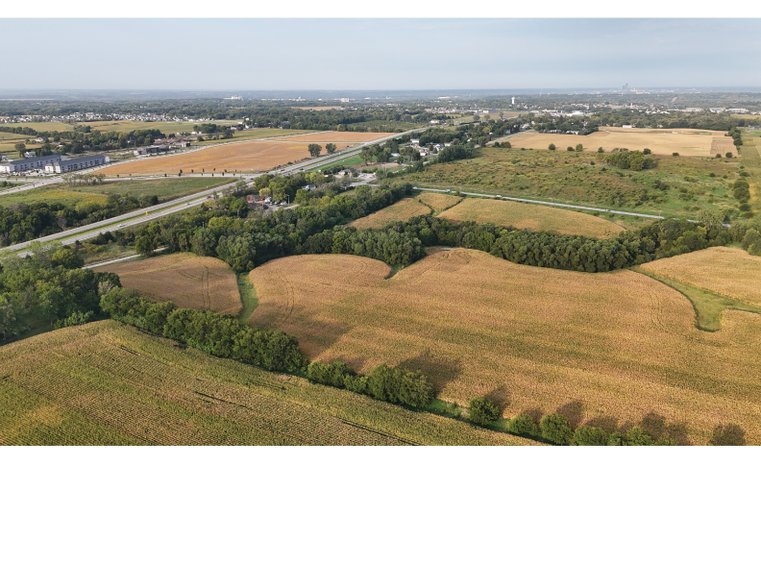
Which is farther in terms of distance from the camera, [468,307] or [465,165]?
[465,165]

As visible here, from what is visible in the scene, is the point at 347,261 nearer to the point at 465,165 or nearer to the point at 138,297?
the point at 138,297

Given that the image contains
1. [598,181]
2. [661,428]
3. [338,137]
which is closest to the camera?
[661,428]

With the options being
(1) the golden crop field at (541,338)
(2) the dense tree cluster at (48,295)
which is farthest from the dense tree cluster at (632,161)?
(2) the dense tree cluster at (48,295)

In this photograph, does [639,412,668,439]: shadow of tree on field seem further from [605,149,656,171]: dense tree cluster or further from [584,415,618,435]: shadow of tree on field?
[605,149,656,171]: dense tree cluster

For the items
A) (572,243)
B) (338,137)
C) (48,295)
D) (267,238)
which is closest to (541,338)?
(572,243)

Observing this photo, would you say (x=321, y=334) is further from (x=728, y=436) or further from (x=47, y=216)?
(x=47, y=216)

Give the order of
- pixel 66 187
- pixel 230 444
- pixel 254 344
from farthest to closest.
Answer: pixel 66 187, pixel 254 344, pixel 230 444

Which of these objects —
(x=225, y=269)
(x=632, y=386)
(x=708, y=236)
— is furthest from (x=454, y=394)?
(x=708, y=236)
